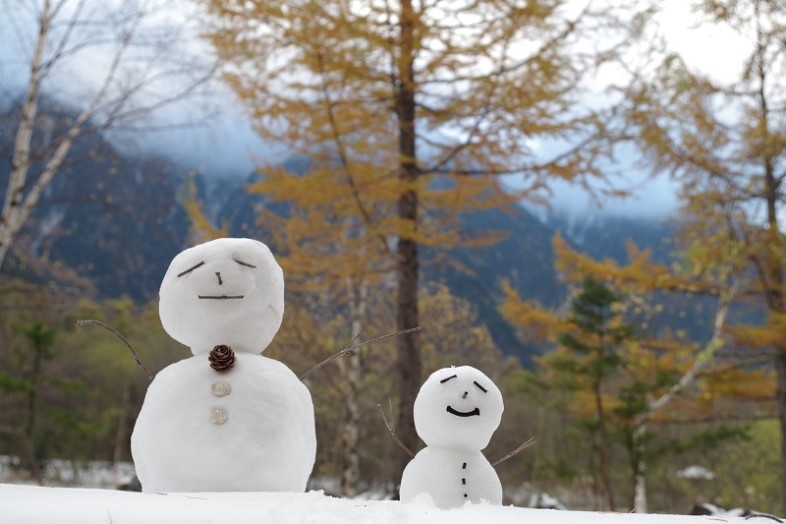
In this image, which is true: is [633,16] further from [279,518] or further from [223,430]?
[279,518]

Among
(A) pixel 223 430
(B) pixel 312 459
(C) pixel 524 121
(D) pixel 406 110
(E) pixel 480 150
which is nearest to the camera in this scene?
(A) pixel 223 430

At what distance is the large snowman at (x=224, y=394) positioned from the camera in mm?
1936

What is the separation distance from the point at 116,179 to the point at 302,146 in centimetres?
192

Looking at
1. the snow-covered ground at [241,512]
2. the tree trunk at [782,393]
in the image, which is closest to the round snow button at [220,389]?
the snow-covered ground at [241,512]

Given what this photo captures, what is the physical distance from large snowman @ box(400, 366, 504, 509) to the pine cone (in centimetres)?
78

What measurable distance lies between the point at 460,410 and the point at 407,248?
3.69 m

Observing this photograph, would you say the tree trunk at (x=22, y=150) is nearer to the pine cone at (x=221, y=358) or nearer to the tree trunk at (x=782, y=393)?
the pine cone at (x=221, y=358)

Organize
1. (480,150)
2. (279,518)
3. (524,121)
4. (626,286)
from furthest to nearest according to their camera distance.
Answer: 1. (626,286)
2. (480,150)
3. (524,121)
4. (279,518)

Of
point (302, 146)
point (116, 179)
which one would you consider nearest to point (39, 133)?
point (116, 179)

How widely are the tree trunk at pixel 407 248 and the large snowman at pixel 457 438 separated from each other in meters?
3.12

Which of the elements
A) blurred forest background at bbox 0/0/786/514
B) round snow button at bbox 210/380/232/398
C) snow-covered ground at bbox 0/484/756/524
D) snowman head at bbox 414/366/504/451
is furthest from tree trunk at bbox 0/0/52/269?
snow-covered ground at bbox 0/484/756/524

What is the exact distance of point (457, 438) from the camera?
232 centimetres

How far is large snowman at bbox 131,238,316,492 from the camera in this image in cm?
194

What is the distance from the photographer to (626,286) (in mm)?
7918
